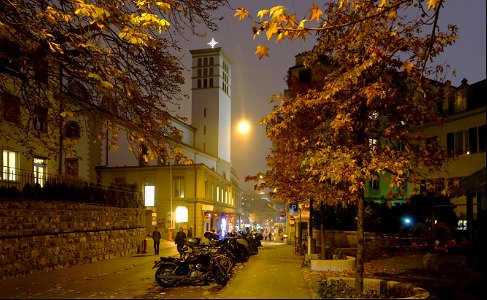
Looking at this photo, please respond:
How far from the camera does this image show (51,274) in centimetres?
1759

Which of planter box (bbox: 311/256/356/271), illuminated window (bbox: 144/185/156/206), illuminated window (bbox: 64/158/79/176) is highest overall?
illuminated window (bbox: 64/158/79/176)

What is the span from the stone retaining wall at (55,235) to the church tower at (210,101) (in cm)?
5344

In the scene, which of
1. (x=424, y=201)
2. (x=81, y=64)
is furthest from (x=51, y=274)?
(x=424, y=201)

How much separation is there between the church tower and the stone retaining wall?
175 ft

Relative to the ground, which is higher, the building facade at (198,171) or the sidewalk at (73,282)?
the building facade at (198,171)

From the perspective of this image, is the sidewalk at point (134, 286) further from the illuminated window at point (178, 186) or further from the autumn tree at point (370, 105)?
the illuminated window at point (178, 186)

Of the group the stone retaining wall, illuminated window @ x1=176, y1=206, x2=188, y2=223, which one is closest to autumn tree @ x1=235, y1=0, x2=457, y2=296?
the stone retaining wall

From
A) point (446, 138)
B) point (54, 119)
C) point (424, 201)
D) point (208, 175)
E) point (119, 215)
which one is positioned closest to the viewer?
point (54, 119)

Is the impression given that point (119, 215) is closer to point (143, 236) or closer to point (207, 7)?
point (143, 236)

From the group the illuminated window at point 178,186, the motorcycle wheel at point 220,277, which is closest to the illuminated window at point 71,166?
the illuminated window at point 178,186

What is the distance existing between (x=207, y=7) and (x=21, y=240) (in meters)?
9.95

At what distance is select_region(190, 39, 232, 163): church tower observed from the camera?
8044 centimetres

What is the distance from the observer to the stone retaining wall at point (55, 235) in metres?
16.5

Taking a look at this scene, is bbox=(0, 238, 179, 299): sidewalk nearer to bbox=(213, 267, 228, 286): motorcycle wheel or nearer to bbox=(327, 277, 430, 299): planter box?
bbox=(213, 267, 228, 286): motorcycle wheel
